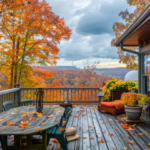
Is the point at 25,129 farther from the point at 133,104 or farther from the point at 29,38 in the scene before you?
the point at 29,38

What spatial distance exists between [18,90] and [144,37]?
16.7ft

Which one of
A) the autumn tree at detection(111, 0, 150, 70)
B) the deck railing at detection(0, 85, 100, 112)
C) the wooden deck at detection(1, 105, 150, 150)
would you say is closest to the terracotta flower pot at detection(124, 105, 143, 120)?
the wooden deck at detection(1, 105, 150, 150)

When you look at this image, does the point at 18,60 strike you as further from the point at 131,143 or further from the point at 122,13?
the point at 122,13

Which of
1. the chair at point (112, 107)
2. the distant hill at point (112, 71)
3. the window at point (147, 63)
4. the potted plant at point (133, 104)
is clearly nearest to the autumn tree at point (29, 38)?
the chair at point (112, 107)

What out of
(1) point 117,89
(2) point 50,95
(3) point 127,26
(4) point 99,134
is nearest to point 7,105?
(4) point 99,134

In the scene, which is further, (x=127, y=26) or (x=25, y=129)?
(x=127, y=26)

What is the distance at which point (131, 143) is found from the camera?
2.96 meters

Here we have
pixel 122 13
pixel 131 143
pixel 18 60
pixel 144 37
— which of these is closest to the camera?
pixel 131 143

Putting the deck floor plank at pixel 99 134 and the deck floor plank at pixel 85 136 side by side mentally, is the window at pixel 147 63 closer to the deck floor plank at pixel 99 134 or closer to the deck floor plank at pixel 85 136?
the deck floor plank at pixel 99 134

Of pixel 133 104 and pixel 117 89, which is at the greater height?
pixel 117 89

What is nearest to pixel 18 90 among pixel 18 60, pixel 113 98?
pixel 18 60

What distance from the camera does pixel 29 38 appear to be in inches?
325

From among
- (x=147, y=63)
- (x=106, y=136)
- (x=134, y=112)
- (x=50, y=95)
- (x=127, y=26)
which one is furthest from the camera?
(x=127, y=26)

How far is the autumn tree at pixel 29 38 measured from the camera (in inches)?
300
